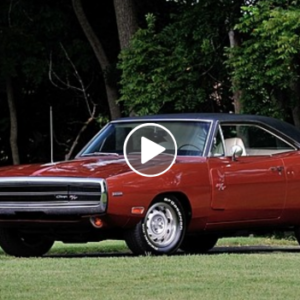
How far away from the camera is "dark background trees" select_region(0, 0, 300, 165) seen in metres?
26.1

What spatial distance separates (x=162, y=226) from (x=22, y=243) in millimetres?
1812

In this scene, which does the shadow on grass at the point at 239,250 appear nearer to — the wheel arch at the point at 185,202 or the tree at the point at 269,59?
the wheel arch at the point at 185,202

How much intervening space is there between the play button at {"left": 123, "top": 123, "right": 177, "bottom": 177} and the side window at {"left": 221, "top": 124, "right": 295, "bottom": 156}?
654 millimetres

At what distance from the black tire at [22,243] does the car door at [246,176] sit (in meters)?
2.04

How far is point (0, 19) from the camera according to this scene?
122ft

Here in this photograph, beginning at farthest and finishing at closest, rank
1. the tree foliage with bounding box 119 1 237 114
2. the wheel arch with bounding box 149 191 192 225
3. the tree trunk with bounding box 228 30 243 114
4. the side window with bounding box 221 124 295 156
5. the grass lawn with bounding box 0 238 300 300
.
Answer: the tree foliage with bounding box 119 1 237 114 < the tree trunk with bounding box 228 30 243 114 < the side window with bounding box 221 124 295 156 < the wheel arch with bounding box 149 191 192 225 < the grass lawn with bounding box 0 238 300 300

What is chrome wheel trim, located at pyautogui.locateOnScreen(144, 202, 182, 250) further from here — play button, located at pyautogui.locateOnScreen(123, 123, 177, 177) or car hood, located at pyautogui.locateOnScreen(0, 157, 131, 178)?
car hood, located at pyautogui.locateOnScreen(0, 157, 131, 178)

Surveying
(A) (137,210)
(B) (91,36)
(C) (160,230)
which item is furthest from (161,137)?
(B) (91,36)

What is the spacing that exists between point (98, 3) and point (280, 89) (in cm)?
1187

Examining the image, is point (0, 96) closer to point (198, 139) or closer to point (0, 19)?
point (0, 19)

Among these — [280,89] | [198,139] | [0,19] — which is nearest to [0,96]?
[0,19]

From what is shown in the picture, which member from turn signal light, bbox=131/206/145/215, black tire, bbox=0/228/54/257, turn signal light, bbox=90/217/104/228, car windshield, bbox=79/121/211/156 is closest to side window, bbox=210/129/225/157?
car windshield, bbox=79/121/211/156

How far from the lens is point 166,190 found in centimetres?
1433

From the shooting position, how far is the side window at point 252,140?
1554 centimetres
